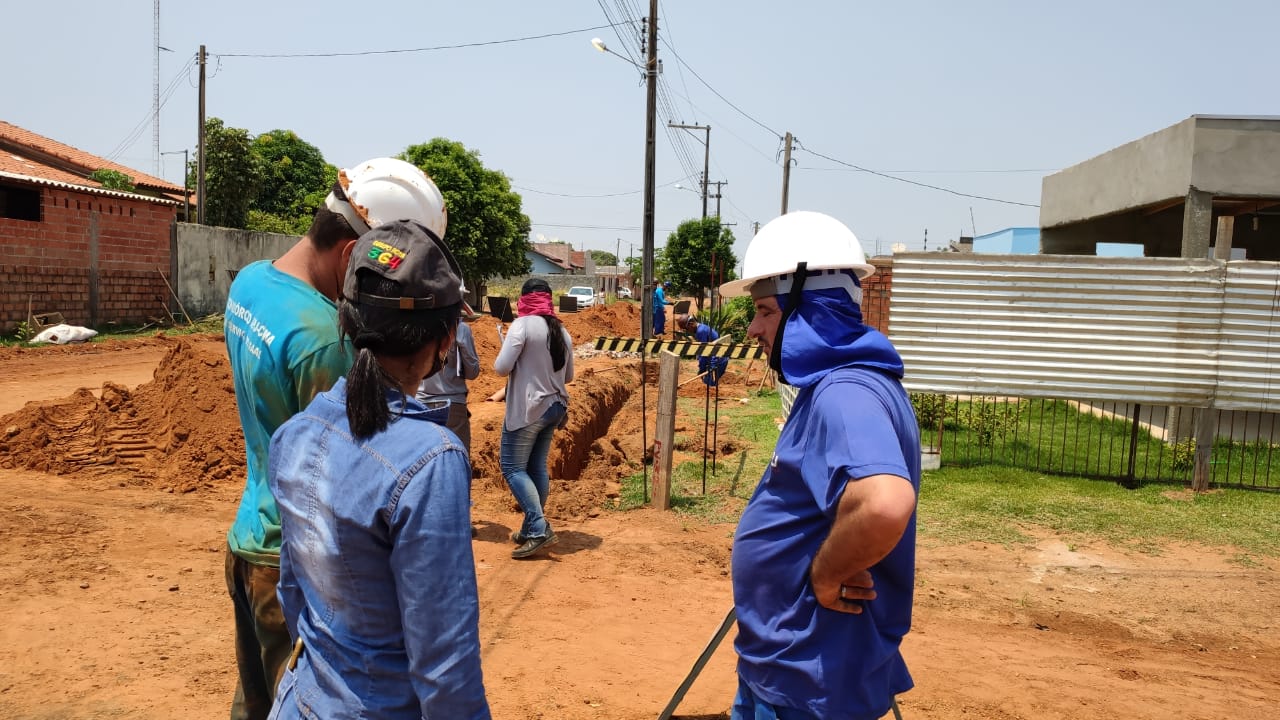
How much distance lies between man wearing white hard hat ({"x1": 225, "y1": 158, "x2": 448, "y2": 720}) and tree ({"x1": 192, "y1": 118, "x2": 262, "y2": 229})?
1297 inches

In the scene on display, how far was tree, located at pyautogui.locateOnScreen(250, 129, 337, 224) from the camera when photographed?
1900 inches

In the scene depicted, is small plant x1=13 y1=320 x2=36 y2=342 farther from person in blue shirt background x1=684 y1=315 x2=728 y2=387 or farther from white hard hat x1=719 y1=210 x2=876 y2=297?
white hard hat x1=719 y1=210 x2=876 y2=297

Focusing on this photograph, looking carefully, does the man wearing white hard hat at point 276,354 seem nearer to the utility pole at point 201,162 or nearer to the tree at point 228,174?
the utility pole at point 201,162

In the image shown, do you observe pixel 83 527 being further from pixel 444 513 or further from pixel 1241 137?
pixel 1241 137

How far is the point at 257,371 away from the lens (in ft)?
7.50

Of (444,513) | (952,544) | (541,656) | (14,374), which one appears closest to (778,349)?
(444,513)

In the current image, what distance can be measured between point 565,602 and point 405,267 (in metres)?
4.35

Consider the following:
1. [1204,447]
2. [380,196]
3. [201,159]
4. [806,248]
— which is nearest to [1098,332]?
[1204,447]

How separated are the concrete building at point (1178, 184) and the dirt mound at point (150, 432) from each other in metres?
10.3

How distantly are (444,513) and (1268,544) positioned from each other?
27.9 ft

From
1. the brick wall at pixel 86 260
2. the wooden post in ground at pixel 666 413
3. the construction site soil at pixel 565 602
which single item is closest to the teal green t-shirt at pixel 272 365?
the construction site soil at pixel 565 602

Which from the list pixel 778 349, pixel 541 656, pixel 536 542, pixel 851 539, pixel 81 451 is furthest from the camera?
pixel 81 451

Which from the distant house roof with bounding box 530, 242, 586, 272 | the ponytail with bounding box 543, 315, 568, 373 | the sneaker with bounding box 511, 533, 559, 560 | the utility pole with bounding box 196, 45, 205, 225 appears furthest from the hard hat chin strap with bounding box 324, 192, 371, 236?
the distant house roof with bounding box 530, 242, 586, 272

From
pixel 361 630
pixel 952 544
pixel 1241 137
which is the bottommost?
pixel 952 544
